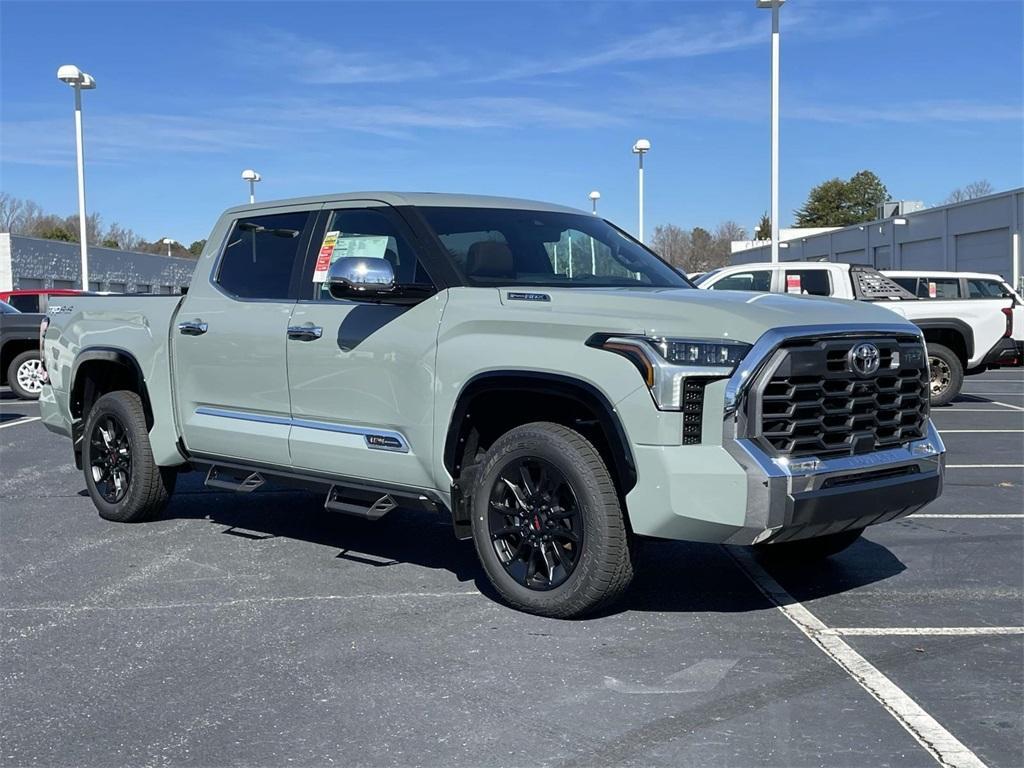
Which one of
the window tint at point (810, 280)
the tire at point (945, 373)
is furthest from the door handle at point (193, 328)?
the tire at point (945, 373)

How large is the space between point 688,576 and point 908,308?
33.7 ft

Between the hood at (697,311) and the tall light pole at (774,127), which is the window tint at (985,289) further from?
the hood at (697,311)

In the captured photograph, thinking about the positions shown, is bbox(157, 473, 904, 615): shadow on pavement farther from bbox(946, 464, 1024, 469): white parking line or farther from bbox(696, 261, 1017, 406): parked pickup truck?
bbox(696, 261, 1017, 406): parked pickup truck

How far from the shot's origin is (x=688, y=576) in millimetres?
6047

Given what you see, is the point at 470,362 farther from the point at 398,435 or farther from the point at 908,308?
the point at 908,308

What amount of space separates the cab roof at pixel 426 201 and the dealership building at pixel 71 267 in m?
28.2

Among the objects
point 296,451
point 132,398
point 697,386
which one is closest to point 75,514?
point 132,398

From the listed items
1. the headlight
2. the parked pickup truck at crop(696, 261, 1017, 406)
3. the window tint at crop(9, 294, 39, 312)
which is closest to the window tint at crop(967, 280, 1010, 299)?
the parked pickup truck at crop(696, 261, 1017, 406)

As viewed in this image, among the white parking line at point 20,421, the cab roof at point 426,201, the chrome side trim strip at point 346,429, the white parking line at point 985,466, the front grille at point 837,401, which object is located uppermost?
the cab roof at point 426,201

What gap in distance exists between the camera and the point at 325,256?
20.3ft

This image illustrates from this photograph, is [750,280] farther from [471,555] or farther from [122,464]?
[122,464]

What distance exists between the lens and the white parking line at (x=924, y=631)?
5.02 meters

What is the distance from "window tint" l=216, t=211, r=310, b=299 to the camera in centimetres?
646

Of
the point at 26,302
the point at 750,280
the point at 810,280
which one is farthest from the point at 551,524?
the point at 26,302
